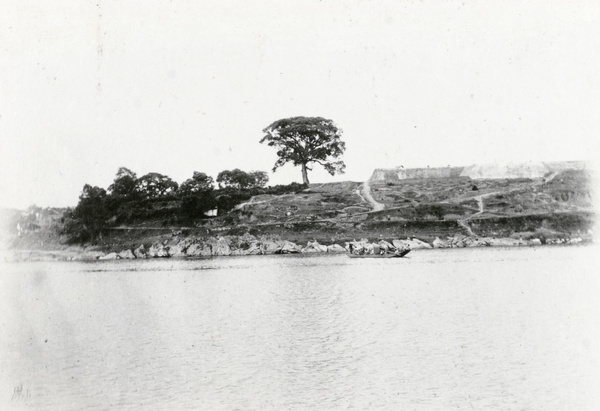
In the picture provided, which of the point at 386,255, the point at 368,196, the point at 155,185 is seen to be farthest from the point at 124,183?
the point at 386,255

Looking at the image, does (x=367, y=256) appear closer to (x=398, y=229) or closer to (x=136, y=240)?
(x=398, y=229)

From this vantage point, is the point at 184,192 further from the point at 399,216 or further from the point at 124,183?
the point at 399,216

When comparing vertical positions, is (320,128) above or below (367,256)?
above

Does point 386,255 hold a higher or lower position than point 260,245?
lower

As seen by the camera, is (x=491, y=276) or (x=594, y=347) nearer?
(x=594, y=347)

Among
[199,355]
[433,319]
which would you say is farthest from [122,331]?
[433,319]

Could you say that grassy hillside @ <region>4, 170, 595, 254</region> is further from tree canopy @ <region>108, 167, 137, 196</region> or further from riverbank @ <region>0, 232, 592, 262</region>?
tree canopy @ <region>108, 167, 137, 196</region>
